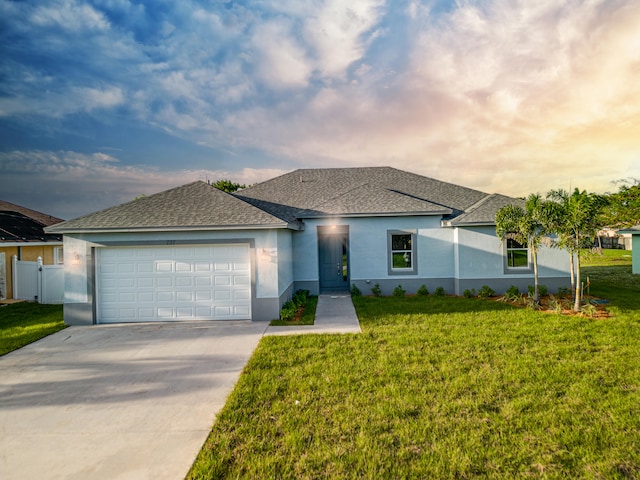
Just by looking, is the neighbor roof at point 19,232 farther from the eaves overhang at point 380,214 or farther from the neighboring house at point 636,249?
the neighboring house at point 636,249

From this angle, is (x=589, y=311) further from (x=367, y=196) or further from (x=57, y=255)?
(x=57, y=255)

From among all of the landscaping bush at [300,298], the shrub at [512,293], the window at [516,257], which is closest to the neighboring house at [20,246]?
the landscaping bush at [300,298]

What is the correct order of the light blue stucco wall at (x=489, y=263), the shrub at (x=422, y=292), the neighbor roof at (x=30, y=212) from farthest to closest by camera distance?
1. the neighbor roof at (x=30, y=212)
2. the shrub at (x=422, y=292)
3. the light blue stucco wall at (x=489, y=263)

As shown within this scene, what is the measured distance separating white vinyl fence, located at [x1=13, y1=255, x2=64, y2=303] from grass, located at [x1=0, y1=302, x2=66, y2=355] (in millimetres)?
595

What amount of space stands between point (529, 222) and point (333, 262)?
7.84 meters

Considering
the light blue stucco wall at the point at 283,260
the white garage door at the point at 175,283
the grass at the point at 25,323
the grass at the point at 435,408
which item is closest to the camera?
the grass at the point at 435,408

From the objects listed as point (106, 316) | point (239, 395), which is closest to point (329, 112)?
point (106, 316)

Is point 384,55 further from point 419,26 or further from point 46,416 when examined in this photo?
point 46,416

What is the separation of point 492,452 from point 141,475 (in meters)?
3.84

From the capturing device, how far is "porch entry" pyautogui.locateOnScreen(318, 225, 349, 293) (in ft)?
47.6

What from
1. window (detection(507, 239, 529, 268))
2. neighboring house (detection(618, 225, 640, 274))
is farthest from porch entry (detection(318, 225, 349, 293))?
neighboring house (detection(618, 225, 640, 274))

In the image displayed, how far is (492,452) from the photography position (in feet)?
11.6

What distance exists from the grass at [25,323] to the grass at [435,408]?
6515mm

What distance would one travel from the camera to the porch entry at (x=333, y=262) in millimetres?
14516
